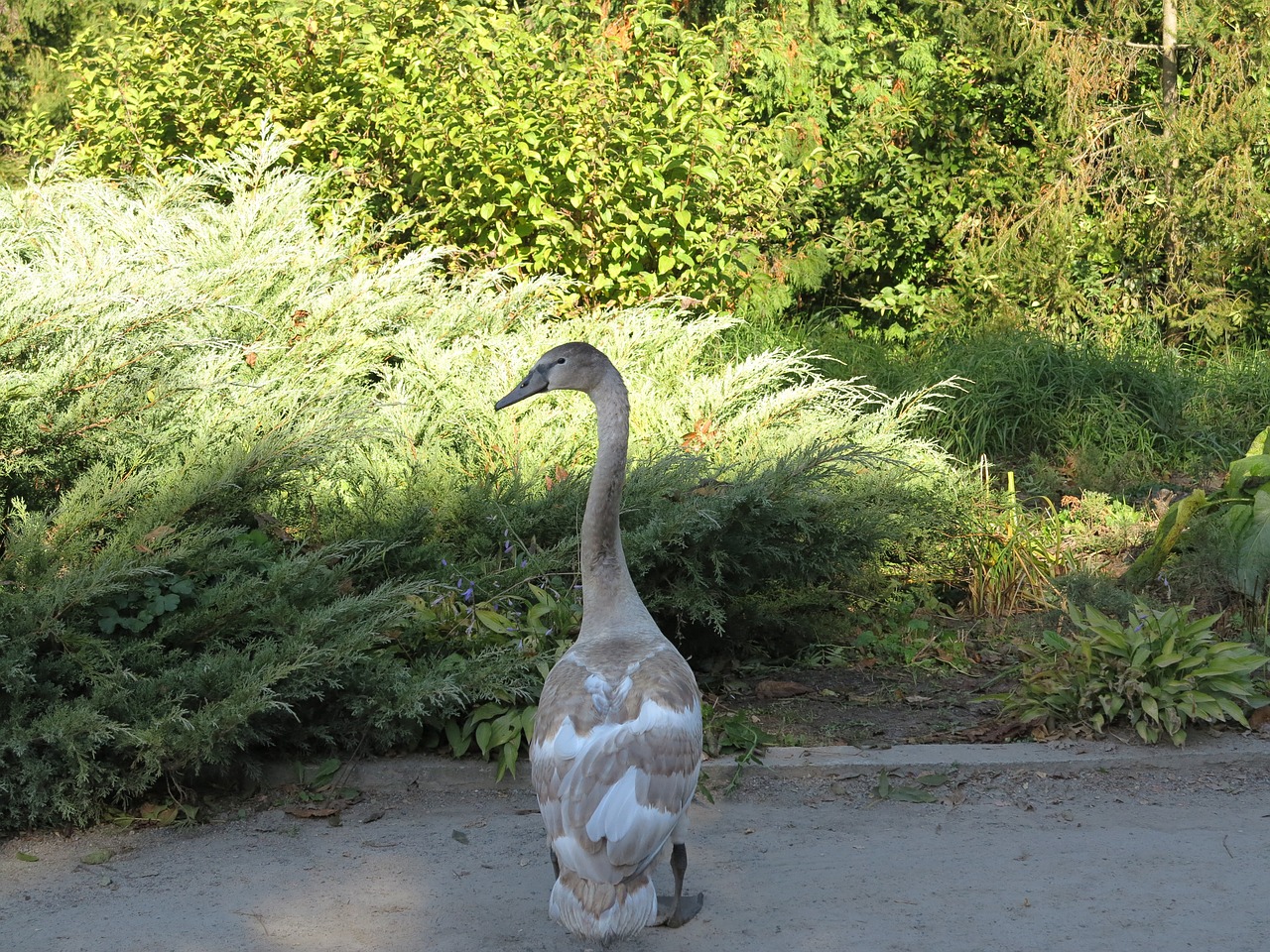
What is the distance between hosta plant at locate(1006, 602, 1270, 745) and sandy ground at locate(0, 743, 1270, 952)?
0.20 meters

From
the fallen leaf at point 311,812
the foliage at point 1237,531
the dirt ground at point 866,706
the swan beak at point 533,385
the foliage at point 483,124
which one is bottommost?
the dirt ground at point 866,706

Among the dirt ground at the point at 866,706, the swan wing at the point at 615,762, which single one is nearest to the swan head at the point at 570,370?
the swan wing at the point at 615,762

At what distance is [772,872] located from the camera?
151 inches

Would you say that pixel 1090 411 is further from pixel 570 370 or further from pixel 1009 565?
pixel 570 370

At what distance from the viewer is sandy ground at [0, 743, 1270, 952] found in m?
3.45

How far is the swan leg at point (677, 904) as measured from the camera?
11.5 ft

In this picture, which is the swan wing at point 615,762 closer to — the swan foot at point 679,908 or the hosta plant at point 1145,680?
the swan foot at point 679,908

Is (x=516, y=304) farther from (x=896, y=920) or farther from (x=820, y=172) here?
(x=820, y=172)

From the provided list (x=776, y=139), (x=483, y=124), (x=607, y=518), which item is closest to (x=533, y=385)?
(x=607, y=518)

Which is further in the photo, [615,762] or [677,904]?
[677,904]

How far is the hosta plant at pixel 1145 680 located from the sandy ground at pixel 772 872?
0.20m

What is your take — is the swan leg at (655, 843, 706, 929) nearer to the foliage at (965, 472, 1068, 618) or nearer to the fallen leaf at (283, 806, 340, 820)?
the fallen leaf at (283, 806, 340, 820)

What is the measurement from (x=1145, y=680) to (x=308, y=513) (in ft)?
11.3

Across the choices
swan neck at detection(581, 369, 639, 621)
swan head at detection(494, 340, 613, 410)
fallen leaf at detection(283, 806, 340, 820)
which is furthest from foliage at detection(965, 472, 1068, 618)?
fallen leaf at detection(283, 806, 340, 820)
